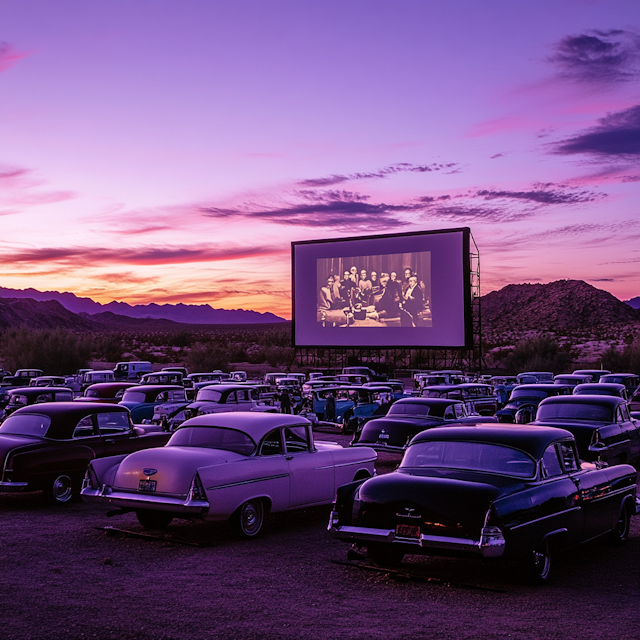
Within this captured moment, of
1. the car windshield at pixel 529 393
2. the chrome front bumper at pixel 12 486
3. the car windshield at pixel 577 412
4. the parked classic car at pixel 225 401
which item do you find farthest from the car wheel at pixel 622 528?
the parked classic car at pixel 225 401

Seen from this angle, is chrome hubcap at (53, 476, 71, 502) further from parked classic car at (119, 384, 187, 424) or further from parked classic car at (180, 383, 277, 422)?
parked classic car at (119, 384, 187, 424)

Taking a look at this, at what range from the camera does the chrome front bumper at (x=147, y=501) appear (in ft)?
31.2

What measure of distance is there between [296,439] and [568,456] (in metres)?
3.63

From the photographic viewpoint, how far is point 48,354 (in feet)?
Result: 182

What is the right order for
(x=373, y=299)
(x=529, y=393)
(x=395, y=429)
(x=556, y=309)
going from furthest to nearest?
1. (x=556, y=309)
2. (x=373, y=299)
3. (x=529, y=393)
4. (x=395, y=429)

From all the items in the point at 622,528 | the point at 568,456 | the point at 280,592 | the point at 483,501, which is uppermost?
the point at 568,456

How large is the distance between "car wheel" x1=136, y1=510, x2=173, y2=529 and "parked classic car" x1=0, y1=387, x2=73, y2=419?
12.3 meters

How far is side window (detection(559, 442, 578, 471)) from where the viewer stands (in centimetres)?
903

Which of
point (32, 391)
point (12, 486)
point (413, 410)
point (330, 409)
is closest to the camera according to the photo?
point (12, 486)

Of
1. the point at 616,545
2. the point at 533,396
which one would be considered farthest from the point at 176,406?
the point at 616,545

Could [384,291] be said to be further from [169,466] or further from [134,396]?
[169,466]

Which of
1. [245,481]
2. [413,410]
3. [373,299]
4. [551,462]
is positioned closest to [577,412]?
[413,410]

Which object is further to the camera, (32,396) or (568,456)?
(32,396)

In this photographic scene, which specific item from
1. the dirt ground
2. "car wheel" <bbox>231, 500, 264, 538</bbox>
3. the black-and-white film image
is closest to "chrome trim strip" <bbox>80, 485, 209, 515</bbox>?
the dirt ground
